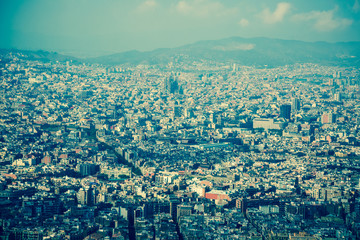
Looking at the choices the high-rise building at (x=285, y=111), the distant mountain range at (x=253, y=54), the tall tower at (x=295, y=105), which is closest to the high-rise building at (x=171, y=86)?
the tall tower at (x=295, y=105)

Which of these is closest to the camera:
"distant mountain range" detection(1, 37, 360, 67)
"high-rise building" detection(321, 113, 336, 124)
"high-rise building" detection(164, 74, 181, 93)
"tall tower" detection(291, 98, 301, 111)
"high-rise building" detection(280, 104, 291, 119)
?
"high-rise building" detection(321, 113, 336, 124)

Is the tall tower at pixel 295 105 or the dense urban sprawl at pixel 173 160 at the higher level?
the tall tower at pixel 295 105

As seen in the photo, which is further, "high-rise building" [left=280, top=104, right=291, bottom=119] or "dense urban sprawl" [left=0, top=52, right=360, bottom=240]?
"high-rise building" [left=280, top=104, right=291, bottom=119]

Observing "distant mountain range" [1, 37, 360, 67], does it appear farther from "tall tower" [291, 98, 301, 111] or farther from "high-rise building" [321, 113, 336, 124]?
"high-rise building" [321, 113, 336, 124]

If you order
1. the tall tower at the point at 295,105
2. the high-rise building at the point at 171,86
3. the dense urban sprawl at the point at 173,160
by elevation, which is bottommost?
the dense urban sprawl at the point at 173,160

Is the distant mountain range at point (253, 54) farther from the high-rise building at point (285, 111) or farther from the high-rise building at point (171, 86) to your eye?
the high-rise building at point (285, 111)

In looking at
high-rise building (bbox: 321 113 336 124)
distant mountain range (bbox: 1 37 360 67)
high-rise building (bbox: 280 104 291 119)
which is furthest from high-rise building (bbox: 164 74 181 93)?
distant mountain range (bbox: 1 37 360 67)

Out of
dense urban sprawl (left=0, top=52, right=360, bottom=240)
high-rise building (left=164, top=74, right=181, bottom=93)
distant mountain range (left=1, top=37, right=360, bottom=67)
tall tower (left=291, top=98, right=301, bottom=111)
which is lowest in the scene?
dense urban sprawl (left=0, top=52, right=360, bottom=240)

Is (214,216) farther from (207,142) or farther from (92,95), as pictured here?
(92,95)

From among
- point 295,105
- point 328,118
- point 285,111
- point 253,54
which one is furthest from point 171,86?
point 253,54

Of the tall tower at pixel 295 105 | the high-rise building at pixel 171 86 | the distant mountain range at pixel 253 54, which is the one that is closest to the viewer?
the tall tower at pixel 295 105
